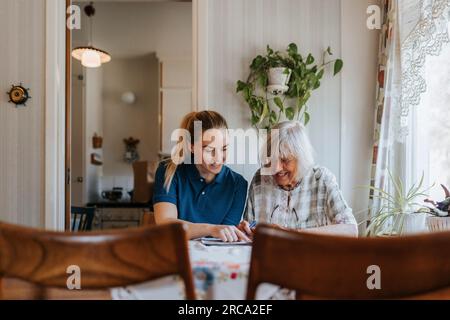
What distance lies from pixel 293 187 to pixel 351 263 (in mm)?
1157

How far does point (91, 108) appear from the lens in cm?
531

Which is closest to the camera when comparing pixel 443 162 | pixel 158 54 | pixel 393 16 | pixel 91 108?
pixel 443 162

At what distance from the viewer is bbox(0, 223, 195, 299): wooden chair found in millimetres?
738

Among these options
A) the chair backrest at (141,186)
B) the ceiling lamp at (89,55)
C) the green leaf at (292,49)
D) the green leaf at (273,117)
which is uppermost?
the ceiling lamp at (89,55)

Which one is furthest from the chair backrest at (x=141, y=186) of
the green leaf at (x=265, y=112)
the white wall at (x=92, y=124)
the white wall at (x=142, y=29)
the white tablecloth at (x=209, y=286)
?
the white tablecloth at (x=209, y=286)

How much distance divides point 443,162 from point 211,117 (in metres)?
1.28

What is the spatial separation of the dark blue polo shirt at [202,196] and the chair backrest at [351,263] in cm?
110

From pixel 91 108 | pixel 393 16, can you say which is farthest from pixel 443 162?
pixel 91 108

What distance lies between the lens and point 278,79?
2.47 meters

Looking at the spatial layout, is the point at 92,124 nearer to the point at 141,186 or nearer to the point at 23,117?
the point at 141,186

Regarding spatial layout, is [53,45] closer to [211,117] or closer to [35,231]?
[211,117]

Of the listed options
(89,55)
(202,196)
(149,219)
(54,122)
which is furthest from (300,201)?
(89,55)

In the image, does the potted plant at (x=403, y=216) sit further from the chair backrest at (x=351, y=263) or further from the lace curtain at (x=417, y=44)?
the chair backrest at (x=351, y=263)

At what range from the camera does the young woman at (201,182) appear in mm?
1792
